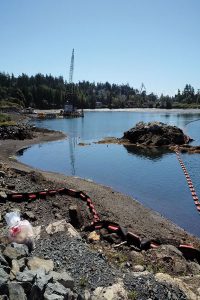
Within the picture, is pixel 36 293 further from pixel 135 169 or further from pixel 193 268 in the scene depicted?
pixel 135 169

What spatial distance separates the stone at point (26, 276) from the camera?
10320 millimetres

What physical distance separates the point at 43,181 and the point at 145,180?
45.2ft

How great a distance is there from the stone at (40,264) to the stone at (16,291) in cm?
184

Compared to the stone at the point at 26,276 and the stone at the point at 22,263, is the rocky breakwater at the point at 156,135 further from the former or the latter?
the stone at the point at 26,276

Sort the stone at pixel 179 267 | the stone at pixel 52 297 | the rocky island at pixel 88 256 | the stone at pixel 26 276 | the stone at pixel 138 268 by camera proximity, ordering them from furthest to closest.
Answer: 1. the stone at pixel 179 267
2. the stone at pixel 138 268
3. the rocky island at pixel 88 256
4. the stone at pixel 26 276
5. the stone at pixel 52 297

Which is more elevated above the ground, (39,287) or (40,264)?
(39,287)

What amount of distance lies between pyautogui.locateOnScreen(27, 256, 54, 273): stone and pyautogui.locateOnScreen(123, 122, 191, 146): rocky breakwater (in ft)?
198

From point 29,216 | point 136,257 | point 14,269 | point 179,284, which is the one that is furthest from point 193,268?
point 29,216

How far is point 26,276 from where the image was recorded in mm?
10484

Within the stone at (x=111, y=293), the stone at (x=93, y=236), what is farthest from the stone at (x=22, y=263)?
the stone at (x=93, y=236)

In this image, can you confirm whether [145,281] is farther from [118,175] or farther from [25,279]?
[118,175]

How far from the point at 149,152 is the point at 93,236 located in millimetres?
45742

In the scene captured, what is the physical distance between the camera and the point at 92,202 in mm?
27734

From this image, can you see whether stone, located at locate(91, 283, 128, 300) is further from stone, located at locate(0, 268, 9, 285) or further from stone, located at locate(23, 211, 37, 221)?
stone, located at locate(23, 211, 37, 221)
